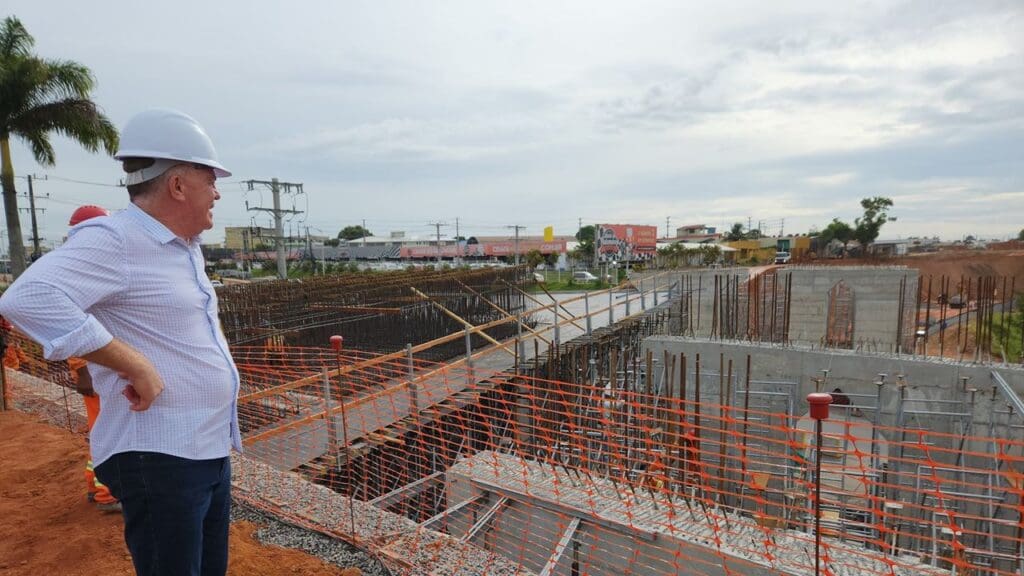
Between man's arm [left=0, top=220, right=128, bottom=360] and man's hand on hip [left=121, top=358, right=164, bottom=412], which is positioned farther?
man's hand on hip [left=121, top=358, right=164, bottom=412]

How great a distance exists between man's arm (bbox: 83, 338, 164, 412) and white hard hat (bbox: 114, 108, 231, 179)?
47cm

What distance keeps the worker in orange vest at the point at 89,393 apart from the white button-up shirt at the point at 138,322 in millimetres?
1278

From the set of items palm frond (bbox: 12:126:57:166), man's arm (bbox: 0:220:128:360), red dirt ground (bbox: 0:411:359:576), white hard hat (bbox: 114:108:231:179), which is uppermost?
palm frond (bbox: 12:126:57:166)

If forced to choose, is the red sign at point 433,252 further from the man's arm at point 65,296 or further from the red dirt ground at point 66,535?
the man's arm at point 65,296

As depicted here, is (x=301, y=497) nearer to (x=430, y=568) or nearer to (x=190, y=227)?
(x=430, y=568)

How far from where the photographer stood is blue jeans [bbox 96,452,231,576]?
1370 mm

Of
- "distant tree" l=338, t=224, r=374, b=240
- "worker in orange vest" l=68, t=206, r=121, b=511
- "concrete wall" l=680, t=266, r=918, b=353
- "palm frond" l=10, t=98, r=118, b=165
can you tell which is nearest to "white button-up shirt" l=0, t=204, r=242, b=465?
"worker in orange vest" l=68, t=206, r=121, b=511

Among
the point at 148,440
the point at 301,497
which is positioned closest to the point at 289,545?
the point at 301,497

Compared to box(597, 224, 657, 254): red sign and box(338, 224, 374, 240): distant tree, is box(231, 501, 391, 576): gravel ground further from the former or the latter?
box(338, 224, 374, 240): distant tree

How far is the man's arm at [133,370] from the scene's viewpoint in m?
1.21

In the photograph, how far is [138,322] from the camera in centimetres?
136

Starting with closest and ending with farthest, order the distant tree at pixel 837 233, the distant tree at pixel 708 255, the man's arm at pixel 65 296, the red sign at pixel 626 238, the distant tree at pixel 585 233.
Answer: the man's arm at pixel 65 296 → the distant tree at pixel 708 255 → the red sign at pixel 626 238 → the distant tree at pixel 837 233 → the distant tree at pixel 585 233

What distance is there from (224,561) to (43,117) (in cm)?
1398

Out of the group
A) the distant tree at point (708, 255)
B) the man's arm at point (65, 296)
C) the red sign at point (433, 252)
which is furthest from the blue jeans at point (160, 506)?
the red sign at point (433, 252)
